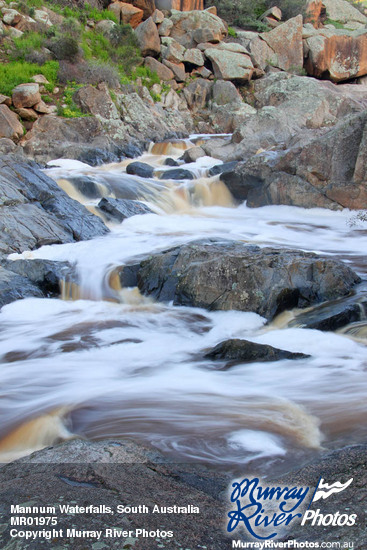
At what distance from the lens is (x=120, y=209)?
9438 mm

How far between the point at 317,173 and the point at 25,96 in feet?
34.1

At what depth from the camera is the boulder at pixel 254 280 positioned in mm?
5207

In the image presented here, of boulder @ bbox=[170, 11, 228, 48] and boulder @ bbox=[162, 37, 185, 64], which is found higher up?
boulder @ bbox=[170, 11, 228, 48]

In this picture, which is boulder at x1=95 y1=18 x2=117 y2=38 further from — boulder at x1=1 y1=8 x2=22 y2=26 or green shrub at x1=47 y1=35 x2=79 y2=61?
boulder at x1=1 y1=8 x2=22 y2=26

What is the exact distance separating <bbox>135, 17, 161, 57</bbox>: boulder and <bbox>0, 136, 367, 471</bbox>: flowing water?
18.4 metres

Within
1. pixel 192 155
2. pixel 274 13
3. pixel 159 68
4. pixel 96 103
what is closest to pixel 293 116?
pixel 192 155

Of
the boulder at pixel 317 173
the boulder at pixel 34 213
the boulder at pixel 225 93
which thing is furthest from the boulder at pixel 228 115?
the boulder at pixel 34 213

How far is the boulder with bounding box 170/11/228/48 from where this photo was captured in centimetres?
2514

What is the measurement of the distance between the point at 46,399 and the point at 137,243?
4.54 meters

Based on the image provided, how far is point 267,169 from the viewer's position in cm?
1074

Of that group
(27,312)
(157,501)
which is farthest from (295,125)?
(157,501)

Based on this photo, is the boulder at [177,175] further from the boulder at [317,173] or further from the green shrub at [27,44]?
the green shrub at [27,44]

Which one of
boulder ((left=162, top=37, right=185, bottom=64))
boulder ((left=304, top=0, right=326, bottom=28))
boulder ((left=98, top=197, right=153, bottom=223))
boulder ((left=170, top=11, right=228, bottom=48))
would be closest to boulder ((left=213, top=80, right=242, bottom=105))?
boulder ((left=162, top=37, right=185, bottom=64))

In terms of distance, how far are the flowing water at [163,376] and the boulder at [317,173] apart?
2138mm
